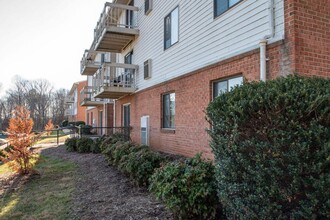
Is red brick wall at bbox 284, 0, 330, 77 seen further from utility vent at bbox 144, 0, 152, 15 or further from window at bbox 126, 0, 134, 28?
window at bbox 126, 0, 134, 28

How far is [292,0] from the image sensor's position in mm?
5289

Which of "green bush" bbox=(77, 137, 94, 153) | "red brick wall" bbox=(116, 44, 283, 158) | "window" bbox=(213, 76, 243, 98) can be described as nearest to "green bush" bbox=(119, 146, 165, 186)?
"red brick wall" bbox=(116, 44, 283, 158)

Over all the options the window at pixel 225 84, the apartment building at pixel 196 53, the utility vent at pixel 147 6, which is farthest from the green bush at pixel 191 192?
the utility vent at pixel 147 6

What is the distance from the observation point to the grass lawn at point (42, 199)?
5469mm

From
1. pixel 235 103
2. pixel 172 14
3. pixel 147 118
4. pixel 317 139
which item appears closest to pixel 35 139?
pixel 147 118

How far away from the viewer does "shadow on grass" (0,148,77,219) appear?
5.48 metres

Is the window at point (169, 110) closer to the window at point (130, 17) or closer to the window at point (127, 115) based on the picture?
the window at point (127, 115)

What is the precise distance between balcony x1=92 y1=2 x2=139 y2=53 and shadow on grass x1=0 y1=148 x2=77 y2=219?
775cm

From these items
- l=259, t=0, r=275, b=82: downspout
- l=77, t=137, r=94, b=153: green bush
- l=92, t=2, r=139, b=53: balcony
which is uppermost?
l=92, t=2, r=139, b=53: balcony

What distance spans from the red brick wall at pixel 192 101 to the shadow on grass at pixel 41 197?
369cm

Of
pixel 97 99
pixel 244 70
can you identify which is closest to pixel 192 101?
pixel 244 70

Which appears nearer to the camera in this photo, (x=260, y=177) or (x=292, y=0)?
(x=260, y=177)

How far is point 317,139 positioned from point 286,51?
307cm

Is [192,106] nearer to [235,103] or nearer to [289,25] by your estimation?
[289,25]
